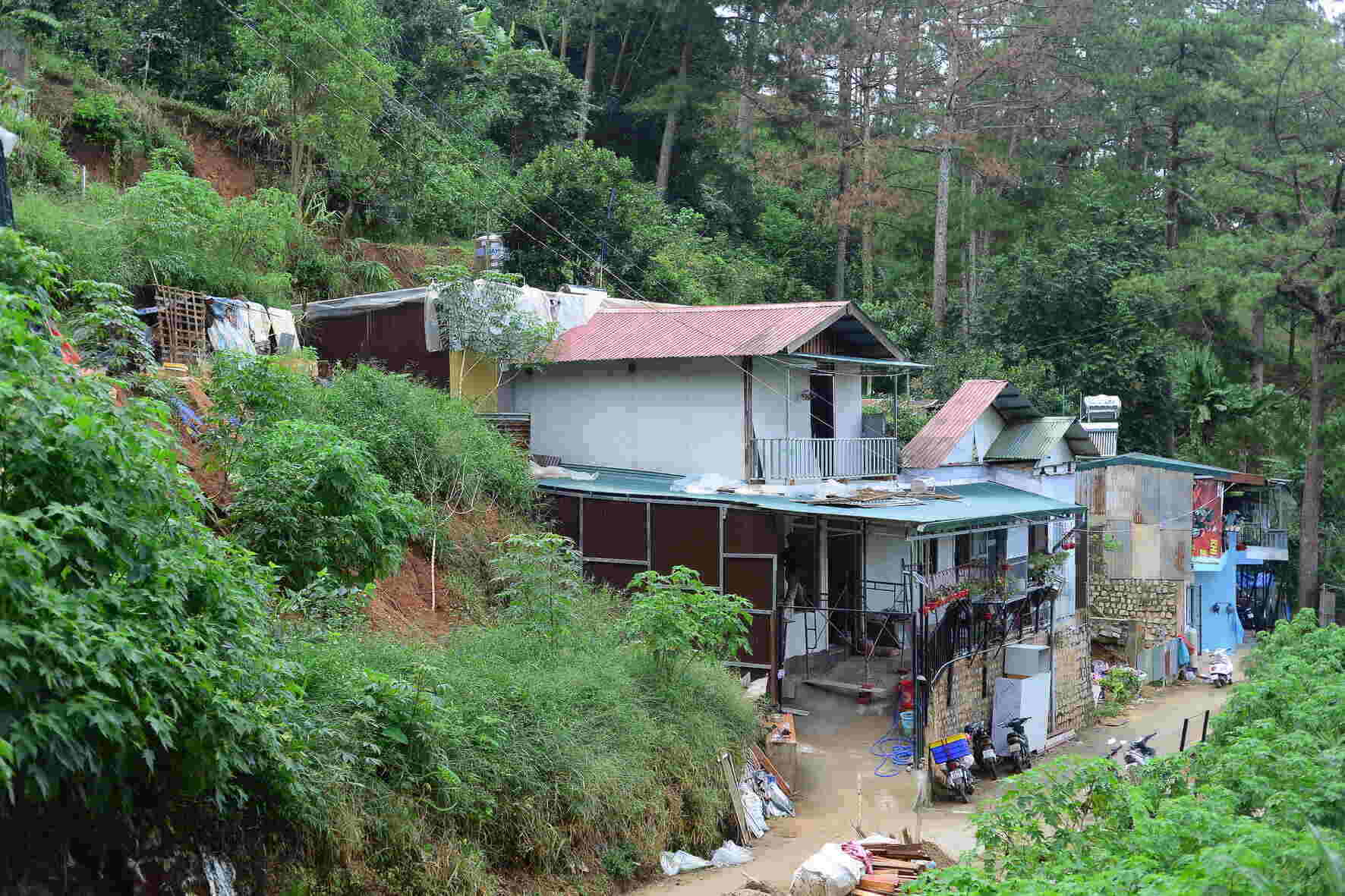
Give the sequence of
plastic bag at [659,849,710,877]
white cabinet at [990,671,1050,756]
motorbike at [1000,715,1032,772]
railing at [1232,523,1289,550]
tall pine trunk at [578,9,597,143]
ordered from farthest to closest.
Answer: tall pine trunk at [578,9,597,143], railing at [1232,523,1289,550], white cabinet at [990,671,1050,756], motorbike at [1000,715,1032,772], plastic bag at [659,849,710,877]

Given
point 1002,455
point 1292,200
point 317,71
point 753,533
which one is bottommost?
point 753,533

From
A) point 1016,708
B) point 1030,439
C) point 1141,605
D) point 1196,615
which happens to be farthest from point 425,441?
point 1196,615

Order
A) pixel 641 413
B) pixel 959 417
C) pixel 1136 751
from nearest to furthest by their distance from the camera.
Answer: pixel 1136 751, pixel 641 413, pixel 959 417

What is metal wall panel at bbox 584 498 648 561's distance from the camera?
723 inches

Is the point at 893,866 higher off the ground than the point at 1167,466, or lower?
lower

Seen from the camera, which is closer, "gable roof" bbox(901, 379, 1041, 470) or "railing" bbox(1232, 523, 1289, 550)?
"gable roof" bbox(901, 379, 1041, 470)

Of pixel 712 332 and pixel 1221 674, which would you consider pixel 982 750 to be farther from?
pixel 1221 674

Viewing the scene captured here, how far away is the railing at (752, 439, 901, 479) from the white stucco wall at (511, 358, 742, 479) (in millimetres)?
501

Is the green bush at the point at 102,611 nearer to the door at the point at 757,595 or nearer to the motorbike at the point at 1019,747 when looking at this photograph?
the door at the point at 757,595

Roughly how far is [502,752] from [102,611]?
17.2ft

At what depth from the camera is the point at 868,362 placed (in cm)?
1975

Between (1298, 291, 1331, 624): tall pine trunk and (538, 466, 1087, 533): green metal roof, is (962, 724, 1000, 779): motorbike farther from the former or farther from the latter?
(1298, 291, 1331, 624): tall pine trunk

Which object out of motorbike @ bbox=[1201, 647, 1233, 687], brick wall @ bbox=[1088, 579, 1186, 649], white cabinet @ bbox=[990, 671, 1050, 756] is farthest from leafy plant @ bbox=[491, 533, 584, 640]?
motorbike @ bbox=[1201, 647, 1233, 687]

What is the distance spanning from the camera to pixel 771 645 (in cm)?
1716
